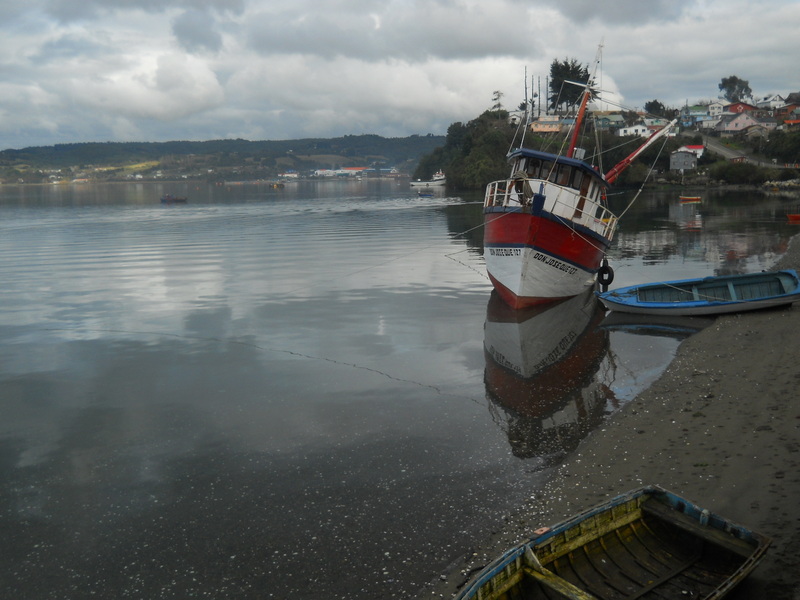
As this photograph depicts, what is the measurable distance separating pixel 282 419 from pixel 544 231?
13.5 meters

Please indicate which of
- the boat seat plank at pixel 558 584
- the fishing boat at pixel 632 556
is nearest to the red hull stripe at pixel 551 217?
the fishing boat at pixel 632 556

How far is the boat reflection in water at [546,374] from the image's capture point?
1372cm

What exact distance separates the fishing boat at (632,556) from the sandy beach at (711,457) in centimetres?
50

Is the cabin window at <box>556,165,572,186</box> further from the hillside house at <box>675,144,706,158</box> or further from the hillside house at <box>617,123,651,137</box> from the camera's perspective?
the hillside house at <box>617,123,651,137</box>

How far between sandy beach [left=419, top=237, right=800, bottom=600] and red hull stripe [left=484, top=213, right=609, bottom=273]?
8.37 m

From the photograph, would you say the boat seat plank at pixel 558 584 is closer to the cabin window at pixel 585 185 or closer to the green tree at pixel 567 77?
the cabin window at pixel 585 185

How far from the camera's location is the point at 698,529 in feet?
26.8

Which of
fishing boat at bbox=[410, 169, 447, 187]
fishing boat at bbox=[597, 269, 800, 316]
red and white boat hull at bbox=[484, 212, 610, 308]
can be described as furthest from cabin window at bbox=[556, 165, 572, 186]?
fishing boat at bbox=[410, 169, 447, 187]

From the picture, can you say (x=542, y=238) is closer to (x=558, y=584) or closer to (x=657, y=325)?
(x=657, y=325)

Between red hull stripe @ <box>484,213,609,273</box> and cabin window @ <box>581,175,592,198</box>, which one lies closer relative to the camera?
red hull stripe @ <box>484,213,609,273</box>

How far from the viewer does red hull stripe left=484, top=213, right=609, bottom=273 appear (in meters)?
24.2

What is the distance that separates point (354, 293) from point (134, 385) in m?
13.0

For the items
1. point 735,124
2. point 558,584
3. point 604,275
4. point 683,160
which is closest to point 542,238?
point 604,275

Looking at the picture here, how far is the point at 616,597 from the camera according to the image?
7.53 meters
